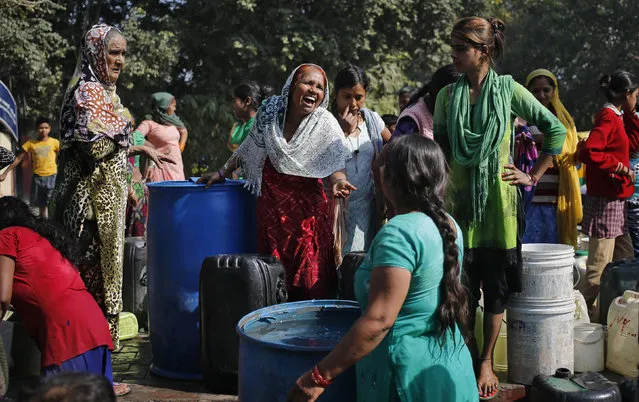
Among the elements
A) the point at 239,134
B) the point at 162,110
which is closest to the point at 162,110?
the point at 162,110

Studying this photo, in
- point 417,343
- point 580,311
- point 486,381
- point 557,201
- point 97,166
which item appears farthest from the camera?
point 557,201

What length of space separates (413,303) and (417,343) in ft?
0.44

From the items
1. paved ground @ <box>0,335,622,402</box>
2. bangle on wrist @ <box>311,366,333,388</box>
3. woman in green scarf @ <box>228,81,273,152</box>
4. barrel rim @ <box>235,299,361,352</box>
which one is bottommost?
paved ground @ <box>0,335,622,402</box>

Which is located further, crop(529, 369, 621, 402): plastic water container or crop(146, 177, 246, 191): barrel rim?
crop(146, 177, 246, 191): barrel rim

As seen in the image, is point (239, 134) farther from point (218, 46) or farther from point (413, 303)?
point (218, 46)

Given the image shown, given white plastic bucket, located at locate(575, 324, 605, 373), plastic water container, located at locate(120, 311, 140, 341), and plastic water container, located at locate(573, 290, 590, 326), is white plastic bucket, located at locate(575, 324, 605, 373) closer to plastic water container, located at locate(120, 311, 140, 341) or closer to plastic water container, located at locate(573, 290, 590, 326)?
plastic water container, located at locate(573, 290, 590, 326)

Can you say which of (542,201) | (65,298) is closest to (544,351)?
(542,201)

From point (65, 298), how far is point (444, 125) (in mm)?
2086

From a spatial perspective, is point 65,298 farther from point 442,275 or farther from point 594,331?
point 594,331

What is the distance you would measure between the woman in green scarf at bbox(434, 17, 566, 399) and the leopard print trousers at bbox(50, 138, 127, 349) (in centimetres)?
186

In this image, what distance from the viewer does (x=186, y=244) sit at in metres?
4.21

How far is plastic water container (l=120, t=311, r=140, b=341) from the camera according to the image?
5246 millimetres

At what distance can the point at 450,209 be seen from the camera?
13.1ft

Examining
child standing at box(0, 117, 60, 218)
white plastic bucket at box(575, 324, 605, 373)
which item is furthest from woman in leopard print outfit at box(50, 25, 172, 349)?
child standing at box(0, 117, 60, 218)
